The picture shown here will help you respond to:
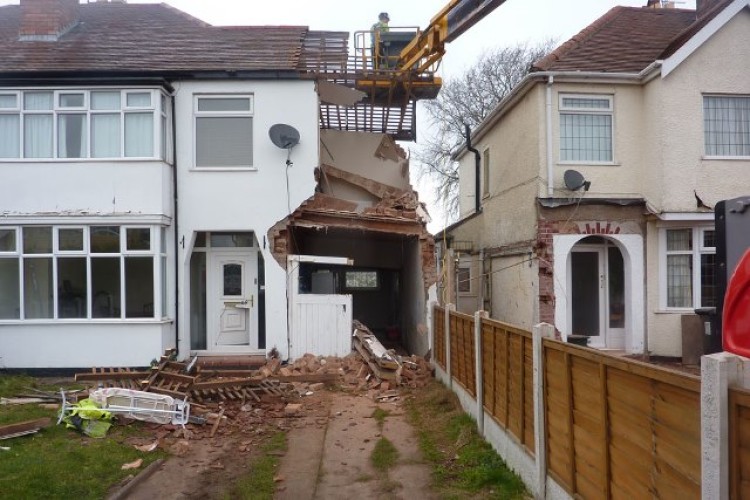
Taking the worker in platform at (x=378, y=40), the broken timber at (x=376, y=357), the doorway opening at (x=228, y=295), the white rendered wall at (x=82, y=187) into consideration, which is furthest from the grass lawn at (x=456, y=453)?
the worker in platform at (x=378, y=40)

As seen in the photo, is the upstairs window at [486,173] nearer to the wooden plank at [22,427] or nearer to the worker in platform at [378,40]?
the worker in platform at [378,40]

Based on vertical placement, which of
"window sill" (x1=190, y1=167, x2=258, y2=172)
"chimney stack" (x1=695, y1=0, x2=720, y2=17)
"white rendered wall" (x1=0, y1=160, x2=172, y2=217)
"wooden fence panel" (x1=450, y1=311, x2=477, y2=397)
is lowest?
"wooden fence panel" (x1=450, y1=311, x2=477, y2=397)

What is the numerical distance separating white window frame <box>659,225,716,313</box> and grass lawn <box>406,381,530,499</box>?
5970mm

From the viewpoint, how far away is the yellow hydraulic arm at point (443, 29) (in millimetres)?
14148

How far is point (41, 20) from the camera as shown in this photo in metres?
14.9

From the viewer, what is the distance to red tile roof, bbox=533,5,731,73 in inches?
542

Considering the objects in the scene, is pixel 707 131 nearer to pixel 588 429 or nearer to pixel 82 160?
pixel 588 429

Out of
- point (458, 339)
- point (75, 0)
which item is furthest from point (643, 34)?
point (75, 0)

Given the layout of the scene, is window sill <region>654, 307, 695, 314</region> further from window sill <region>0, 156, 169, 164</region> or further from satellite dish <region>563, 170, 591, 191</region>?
window sill <region>0, 156, 169, 164</region>

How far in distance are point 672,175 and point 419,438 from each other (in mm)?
8357

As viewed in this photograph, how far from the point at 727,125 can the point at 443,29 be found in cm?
649

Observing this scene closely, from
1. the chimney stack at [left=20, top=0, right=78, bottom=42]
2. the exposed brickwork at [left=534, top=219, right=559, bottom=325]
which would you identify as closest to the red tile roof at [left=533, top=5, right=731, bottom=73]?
the exposed brickwork at [left=534, top=219, right=559, bottom=325]

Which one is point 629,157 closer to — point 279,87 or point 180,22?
point 279,87

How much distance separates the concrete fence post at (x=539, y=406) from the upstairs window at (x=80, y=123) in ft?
30.9
